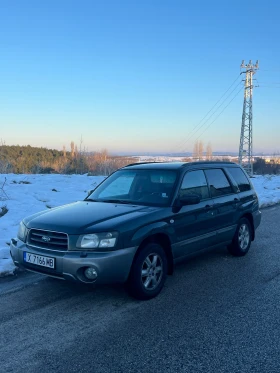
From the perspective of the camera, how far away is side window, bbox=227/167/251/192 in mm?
6699

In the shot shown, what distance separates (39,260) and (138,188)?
6.23 ft

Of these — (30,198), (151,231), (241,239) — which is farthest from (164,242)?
(30,198)

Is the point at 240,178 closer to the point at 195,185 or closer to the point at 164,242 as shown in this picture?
the point at 195,185

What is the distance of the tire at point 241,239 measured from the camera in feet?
21.1

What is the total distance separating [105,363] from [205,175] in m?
3.56

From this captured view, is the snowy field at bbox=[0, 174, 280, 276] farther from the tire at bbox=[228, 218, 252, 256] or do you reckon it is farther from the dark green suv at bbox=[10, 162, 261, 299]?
the tire at bbox=[228, 218, 252, 256]

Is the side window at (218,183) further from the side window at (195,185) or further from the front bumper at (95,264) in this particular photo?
the front bumper at (95,264)

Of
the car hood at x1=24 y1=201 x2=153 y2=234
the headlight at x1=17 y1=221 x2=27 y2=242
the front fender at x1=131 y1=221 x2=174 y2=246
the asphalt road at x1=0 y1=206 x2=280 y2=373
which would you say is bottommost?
the asphalt road at x1=0 y1=206 x2=280 y2=373

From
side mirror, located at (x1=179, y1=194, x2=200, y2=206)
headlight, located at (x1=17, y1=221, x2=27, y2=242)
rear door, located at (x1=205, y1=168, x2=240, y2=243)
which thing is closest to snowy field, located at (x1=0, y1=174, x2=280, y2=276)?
headlight, located at (x1=17, y1=221, x2=27, y2=242)

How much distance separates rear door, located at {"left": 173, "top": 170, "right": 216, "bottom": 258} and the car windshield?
0.24m

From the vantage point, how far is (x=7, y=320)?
3.90 metres

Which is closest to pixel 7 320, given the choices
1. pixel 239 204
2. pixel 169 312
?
pixel 169 312

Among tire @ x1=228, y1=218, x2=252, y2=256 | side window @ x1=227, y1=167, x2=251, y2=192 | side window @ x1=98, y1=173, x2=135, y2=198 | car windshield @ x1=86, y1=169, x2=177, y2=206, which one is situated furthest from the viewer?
side window @ x1=227, y1=167, x2=251, y2=192

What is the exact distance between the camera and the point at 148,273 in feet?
14.9
